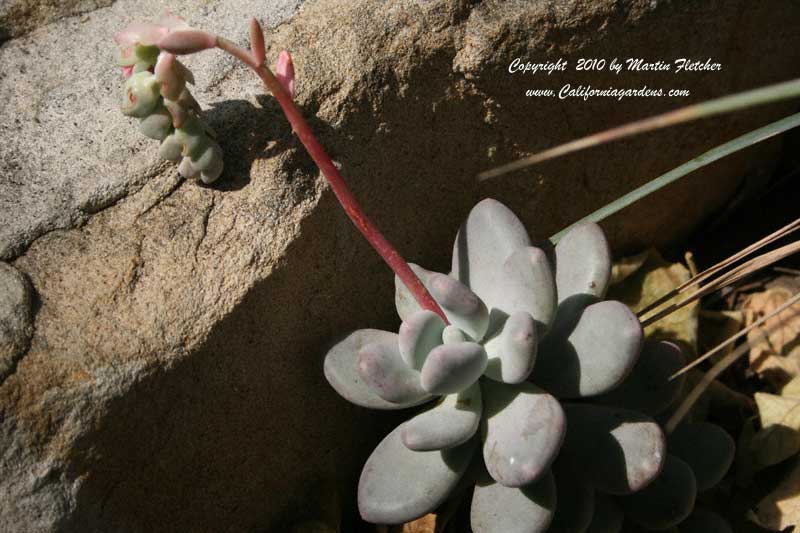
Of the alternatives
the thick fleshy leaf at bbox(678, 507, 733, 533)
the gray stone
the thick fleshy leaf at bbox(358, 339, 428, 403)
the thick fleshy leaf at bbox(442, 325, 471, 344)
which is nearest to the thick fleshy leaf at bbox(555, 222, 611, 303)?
the thick fleshy leaf at bbox(442, 325, 471, 344)

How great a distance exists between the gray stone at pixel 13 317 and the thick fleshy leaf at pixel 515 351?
2.34 ft

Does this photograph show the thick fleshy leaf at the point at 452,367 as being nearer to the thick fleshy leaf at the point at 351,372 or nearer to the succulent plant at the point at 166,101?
the thick fleshy leaf at the point at 351,372

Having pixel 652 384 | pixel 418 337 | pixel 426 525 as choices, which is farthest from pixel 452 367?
pixel 426 525

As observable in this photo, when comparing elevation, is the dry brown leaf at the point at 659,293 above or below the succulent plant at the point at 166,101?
below

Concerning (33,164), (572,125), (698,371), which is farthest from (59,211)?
(698,371)

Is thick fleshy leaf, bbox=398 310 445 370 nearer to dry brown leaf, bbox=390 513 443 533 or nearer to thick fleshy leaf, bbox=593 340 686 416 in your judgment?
thick fleshy leaf, bbox=593 340 686 416

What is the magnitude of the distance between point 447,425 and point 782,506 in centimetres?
85

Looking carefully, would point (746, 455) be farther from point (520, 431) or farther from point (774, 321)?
point (520, 431)

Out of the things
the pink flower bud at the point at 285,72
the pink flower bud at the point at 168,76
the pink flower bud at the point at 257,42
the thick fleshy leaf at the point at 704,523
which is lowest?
the thick fleshy leaf at the point at 704,523

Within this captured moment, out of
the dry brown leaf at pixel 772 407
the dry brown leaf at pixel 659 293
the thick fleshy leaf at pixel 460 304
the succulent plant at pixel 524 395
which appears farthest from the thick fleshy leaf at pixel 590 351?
the dry brown leaf at pixel 772 407

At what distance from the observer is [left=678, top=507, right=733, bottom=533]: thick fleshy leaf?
1522 mm

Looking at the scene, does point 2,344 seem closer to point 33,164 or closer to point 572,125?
point 33,164

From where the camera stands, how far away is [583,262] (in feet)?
4.70

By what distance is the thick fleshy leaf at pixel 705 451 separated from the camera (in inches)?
58.6
